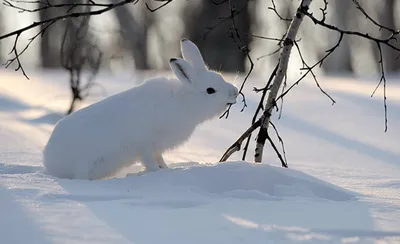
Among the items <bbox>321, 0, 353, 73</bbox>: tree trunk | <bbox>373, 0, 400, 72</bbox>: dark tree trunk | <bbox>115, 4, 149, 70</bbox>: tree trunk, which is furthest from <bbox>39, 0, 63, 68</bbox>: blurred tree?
<bbox>373, 0, 400, 72</bbox>: dark tree trunk

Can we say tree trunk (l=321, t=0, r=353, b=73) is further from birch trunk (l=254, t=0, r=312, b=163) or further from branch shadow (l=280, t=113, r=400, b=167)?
birch trunk (l=254, t=0, r=312, b=163)

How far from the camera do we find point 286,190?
3.56m

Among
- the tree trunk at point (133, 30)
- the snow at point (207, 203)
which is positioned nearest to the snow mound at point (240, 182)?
the snow at point (207, 203)

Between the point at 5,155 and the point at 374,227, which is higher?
the point at 374,227

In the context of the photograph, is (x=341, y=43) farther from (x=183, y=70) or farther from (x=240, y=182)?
(x=240, y=182)

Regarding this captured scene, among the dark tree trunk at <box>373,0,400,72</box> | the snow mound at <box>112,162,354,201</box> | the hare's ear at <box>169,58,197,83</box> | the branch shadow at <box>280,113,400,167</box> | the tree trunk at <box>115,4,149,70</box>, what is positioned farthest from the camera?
the dark tree trunk at <box>373,0,400,72</box>

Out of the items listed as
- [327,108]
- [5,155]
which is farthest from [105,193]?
[327,108]

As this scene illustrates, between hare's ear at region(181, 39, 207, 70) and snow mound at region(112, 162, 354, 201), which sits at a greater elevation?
hare's ear at region(181, 39, 207, 70)

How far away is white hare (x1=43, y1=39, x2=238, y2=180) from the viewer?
13.4 ft

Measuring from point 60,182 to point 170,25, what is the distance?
2118 centimetres

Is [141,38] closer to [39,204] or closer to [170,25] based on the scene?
[170,25]

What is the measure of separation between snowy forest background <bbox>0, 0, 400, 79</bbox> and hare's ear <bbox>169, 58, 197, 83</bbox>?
8.17 metres

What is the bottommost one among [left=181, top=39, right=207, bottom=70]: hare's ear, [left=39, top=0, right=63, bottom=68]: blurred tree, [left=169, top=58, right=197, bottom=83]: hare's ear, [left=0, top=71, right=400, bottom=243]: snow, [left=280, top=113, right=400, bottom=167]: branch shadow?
[left=39, top=0, right=63, bottom=68]: blurred tree

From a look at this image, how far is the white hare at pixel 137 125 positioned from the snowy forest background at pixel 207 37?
321 inches
